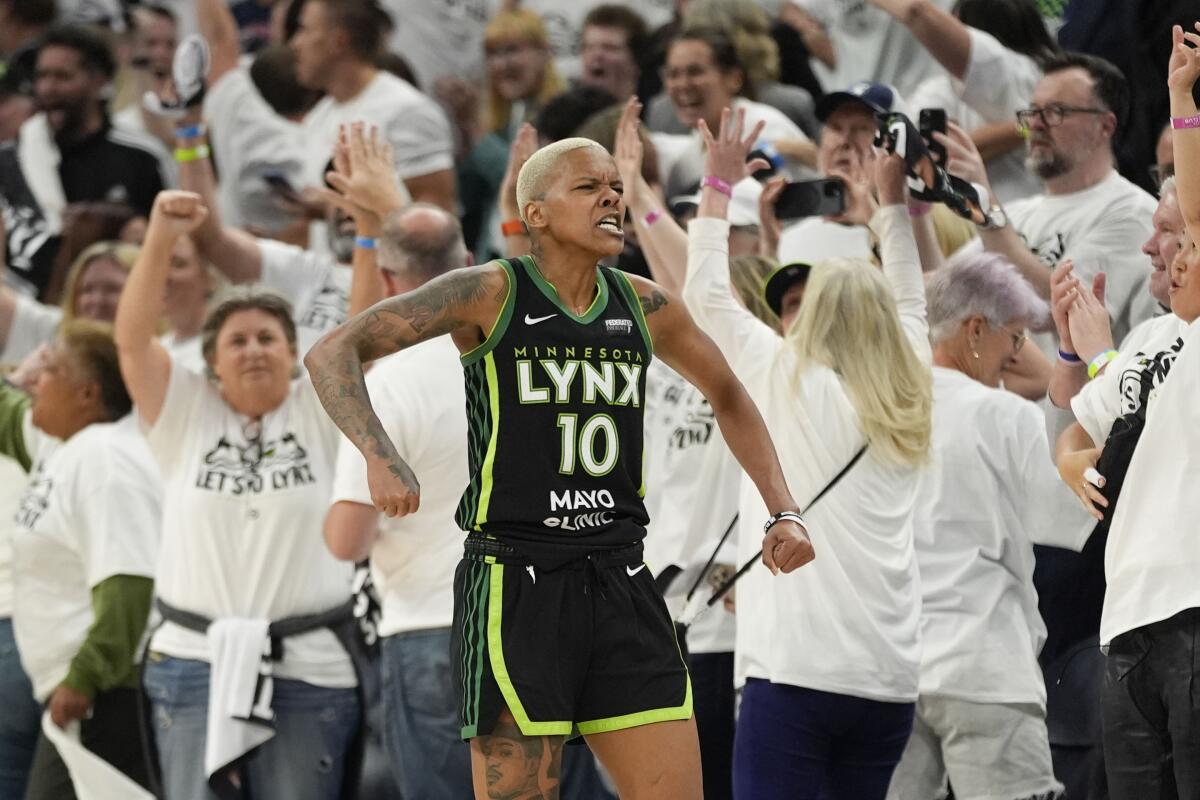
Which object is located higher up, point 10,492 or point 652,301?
point 652,301

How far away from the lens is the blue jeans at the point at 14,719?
24.0ft

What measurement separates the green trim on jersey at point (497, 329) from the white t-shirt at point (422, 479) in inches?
58.3

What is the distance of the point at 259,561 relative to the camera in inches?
247

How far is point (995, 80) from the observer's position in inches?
296

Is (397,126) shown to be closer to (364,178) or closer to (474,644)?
(364,178)

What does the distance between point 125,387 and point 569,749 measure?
8.48 ft

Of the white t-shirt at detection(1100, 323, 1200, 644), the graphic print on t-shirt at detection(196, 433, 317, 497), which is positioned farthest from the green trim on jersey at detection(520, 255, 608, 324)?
the graphic print on t-shirt at detection(196, 433, 317, 497)

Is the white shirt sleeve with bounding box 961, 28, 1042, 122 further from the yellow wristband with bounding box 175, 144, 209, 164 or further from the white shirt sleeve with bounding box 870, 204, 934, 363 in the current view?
the yellow wristband with bounding box 175, 144, 209, 164

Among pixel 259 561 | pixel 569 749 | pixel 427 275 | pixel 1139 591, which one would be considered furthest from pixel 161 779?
pixel 1139 591

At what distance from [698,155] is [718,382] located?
12.1 ft

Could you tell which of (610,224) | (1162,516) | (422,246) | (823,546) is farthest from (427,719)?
(1162,516)

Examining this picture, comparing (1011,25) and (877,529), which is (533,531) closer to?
(877,529)

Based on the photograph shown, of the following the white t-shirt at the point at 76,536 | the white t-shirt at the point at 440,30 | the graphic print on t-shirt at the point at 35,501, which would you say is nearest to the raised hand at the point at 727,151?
the white t-shirt at the point at 76,536

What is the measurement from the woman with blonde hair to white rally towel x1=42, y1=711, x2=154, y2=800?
2.55 metres
